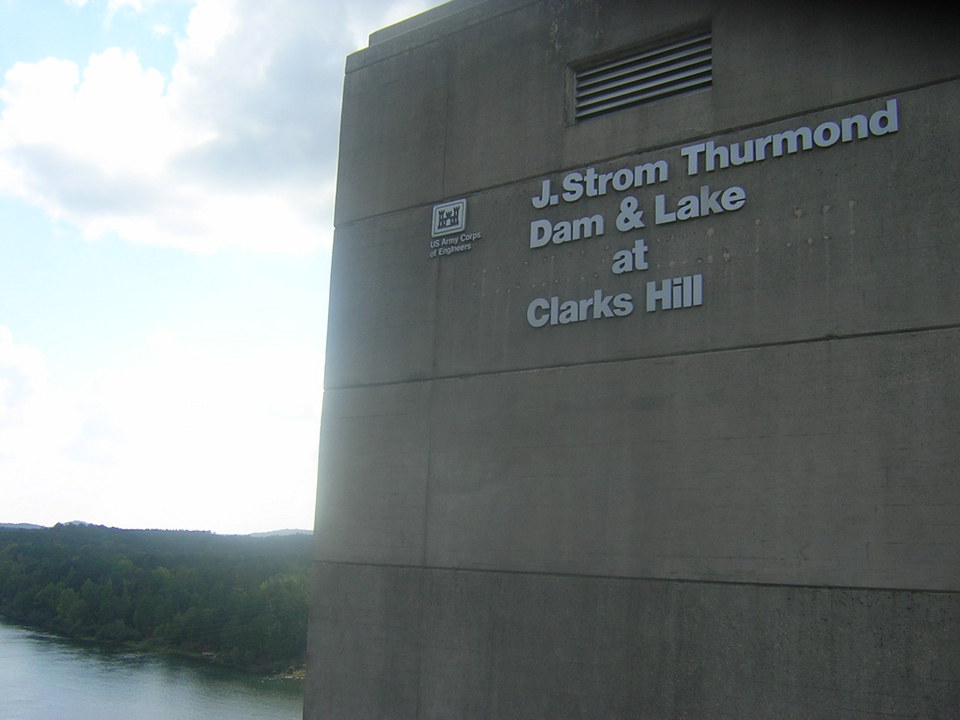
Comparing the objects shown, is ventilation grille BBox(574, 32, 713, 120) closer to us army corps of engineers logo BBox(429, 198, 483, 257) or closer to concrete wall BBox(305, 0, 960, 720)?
concrete wall BBox(305, 0, 960, 720)

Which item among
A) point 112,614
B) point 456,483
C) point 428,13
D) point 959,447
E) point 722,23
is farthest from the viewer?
point 112,614

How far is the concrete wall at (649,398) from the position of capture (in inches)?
232

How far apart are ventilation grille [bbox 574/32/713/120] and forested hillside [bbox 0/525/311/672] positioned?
48825 millimetres

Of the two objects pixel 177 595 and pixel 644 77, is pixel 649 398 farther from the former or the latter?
pixel 177 595

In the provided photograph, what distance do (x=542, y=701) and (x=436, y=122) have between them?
5.04m

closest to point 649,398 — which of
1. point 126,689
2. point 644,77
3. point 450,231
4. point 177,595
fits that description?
point 450,231

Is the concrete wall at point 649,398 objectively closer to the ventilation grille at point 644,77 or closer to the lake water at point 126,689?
the ventilation grille at point 644,77

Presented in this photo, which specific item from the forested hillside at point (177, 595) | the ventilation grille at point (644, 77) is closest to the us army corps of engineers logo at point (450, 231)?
the ventilation grille at point (644, 77)

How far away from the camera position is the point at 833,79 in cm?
659

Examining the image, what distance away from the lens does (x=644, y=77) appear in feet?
Result: 25.0

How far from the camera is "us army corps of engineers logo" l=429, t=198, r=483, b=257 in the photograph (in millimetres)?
8250

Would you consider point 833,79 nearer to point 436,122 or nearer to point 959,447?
point 959,447

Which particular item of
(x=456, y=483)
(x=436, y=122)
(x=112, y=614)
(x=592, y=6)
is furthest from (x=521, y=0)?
(x=112, y=614)

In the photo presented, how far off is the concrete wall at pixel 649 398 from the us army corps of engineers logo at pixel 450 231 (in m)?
0.10
